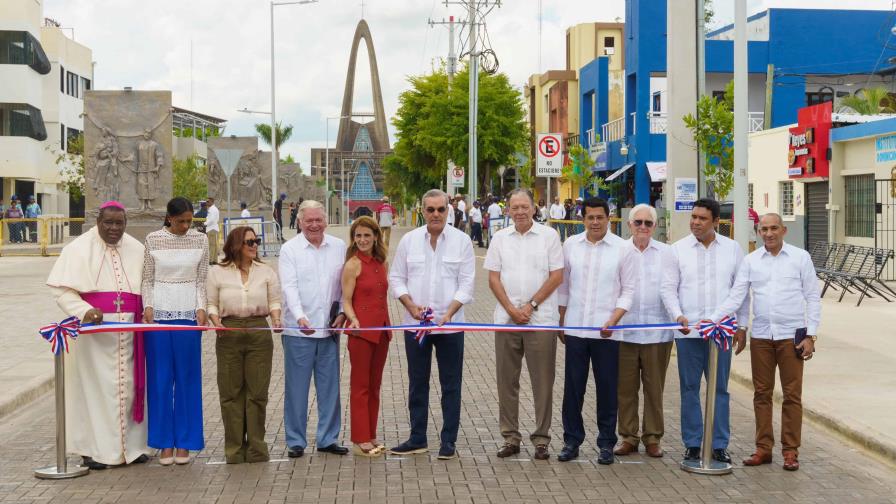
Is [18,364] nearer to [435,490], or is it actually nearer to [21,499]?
[21,499]

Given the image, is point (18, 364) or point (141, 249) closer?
point (141, 249)

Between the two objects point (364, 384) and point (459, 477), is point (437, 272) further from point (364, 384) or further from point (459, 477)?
point (459, 477)

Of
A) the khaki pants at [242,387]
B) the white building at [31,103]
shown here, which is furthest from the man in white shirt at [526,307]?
the white building at [31,103]

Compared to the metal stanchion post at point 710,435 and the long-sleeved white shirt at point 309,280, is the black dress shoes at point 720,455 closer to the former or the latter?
the metal stanchion post at point 710,435

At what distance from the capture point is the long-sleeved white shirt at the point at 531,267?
8.63 metres

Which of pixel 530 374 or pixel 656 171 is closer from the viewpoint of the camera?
pixel 530 374

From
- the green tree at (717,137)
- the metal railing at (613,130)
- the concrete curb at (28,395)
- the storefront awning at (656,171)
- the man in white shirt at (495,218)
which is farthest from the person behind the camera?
the metal railing at (613,130)

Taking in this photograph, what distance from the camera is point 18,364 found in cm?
1345

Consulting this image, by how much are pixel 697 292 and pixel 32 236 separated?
41665 mm

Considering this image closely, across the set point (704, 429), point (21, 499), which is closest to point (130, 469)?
point (21, 499)

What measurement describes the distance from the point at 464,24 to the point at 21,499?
169 ft

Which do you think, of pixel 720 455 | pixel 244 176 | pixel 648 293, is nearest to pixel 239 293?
pixel 648 293

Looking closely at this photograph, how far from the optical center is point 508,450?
868 centimetres

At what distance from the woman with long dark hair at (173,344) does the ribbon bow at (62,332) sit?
0.50 meters
